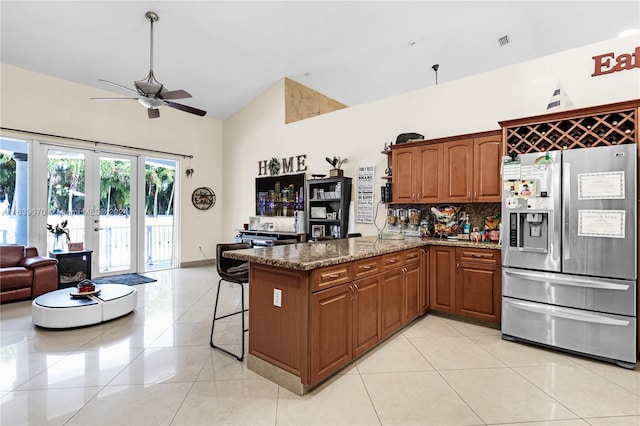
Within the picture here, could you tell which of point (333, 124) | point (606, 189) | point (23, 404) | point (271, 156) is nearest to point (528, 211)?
point (606, 189)

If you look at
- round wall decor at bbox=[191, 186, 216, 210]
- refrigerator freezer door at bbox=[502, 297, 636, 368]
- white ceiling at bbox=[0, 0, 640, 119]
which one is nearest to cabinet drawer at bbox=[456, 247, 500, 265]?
refrigerator freezer door at bbox=[502, 297, 636, 368]

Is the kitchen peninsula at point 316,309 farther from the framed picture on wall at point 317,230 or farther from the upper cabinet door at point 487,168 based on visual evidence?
the framed picture on wall at point 317,230

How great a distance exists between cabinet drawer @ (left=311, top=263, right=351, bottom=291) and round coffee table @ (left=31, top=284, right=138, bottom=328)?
282cm

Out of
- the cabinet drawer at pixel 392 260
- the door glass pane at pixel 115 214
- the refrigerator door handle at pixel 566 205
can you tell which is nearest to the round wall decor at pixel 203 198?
the door glass pane at pixel 115 214

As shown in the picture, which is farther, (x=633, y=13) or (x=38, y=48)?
(x=38, y=48)

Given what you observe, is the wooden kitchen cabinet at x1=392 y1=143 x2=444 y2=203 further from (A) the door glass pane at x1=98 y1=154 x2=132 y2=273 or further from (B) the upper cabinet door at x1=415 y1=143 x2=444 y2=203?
(A) the door glass pane at x1=98 y1=154 x2=132 y2=273

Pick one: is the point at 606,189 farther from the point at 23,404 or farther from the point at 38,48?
the point at 38,48

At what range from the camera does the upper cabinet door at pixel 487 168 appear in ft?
11.6

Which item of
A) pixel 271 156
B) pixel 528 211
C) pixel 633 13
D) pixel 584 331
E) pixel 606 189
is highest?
pixel 633 13

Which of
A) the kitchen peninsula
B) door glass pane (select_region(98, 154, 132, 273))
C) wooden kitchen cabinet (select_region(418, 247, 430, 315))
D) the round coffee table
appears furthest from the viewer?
door glass pane (select_region(98, 154, 132, 273))

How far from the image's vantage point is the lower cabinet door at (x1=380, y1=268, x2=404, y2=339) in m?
2.92

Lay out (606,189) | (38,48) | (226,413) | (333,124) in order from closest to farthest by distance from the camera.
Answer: (226,413)
(606,189)
(38,48)
(333,124)

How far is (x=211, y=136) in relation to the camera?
302 inches

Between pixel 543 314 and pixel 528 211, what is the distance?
98cm
